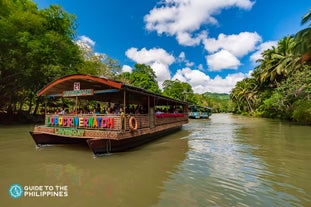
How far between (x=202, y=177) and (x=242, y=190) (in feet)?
3.87

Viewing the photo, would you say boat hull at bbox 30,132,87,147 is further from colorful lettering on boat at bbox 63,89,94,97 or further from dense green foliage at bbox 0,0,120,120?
dense green foliage at bbox 0,0,120,120

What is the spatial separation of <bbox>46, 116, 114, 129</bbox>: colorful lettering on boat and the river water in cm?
120

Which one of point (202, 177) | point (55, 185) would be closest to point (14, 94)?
point (55, 185)

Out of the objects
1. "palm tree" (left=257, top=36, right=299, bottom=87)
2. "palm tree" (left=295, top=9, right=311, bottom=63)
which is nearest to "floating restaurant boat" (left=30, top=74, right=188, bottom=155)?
"palm tree" (left=295, top=9, right=311, bottom=63)

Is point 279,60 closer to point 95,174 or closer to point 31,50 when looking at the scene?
point 31,50

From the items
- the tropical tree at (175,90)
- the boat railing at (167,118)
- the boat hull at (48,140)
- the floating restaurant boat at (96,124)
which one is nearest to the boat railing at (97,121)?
the floating restaurant boat at (96,124)

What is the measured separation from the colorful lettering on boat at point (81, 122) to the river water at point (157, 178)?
120 cm

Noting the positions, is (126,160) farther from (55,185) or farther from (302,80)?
(302,80)

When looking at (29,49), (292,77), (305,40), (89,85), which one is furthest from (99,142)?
(292,77)

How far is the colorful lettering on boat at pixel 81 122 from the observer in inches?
319

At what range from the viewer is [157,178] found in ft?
18.7

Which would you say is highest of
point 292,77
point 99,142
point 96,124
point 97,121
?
point 292,77

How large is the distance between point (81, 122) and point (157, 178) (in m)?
4.49

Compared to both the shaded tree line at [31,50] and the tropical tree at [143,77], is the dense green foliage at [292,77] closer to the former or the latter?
the shaded tree line at [31,50]
